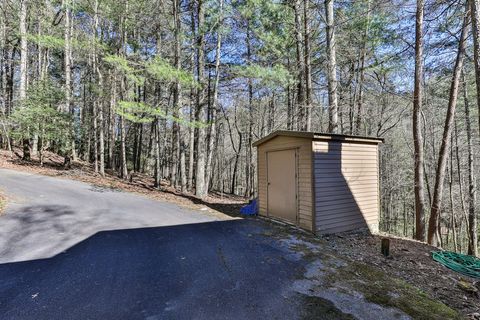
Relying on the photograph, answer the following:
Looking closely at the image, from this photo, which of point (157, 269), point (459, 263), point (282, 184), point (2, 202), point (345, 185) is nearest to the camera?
point (157, 269)

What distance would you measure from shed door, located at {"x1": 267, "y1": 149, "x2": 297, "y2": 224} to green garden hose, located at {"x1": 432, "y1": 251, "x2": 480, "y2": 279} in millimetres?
2926

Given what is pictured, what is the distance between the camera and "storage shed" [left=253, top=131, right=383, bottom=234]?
590 centimetres

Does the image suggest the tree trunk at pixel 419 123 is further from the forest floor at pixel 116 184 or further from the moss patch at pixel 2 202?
the moss patch at pixel 2 202

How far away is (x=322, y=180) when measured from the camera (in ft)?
19.5

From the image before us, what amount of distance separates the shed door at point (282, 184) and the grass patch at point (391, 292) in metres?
2.60

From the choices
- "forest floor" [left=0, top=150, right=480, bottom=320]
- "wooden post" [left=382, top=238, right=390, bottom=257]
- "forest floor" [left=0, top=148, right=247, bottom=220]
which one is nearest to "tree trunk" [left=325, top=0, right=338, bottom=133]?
"forest floor" [left=0, top=150, right=480, bottom=320]

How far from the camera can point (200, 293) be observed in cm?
288

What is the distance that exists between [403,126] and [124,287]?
57.7 feet

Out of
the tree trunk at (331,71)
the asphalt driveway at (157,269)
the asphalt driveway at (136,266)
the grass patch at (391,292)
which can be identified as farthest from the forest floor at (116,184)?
the grass patch at (391,292)

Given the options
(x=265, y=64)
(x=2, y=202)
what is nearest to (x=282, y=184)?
(x=265, y=64)

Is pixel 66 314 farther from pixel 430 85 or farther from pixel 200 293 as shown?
pixel 430 85

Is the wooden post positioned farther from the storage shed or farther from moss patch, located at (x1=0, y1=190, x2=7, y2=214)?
moss patch, located at (x1=0, y1=190, x2=7, y2=214)

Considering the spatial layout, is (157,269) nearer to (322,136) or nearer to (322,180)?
(322,180)

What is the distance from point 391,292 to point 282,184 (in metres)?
3.76
